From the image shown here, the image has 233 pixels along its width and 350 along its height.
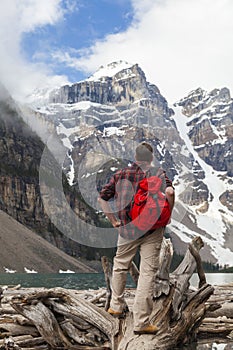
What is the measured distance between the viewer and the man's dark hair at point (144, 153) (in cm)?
995

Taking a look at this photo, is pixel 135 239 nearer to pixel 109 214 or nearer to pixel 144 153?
pixel 109 214

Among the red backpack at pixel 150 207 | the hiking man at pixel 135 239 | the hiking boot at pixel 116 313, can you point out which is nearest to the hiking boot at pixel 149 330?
the hiking man at pixel 135 239

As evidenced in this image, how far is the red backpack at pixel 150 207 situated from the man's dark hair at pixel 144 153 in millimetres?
578

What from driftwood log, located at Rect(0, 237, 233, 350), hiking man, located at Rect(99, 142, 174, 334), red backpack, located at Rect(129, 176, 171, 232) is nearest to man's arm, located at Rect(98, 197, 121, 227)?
hiking man, located at Rect(99, 142, 174, 334)

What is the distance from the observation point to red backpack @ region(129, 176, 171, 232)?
9367 mm

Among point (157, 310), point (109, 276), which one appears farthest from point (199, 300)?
point (109, 276)

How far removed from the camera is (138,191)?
965 centimetres

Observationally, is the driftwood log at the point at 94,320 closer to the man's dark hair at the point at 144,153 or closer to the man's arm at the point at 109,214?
the man's arm at the point at 109,214

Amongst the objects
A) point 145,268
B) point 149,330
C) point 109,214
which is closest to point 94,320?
point 149,330

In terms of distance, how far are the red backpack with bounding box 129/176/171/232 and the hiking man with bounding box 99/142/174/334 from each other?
13 cm

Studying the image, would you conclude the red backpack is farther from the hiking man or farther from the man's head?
the man's head

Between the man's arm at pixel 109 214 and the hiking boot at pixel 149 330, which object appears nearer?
the hiking boot at pixel 149 330

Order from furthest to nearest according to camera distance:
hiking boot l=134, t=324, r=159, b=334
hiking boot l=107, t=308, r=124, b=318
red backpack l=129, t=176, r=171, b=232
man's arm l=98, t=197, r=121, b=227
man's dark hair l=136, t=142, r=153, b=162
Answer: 1. hiking boot l=107, t=308, r=124, b=318
2. man's dark hair l=136, t=142, r=153, b=162
3. man's arm l=98, t=197, r=121, b=227
4. hiking boot l=134, t=324, r=159, b=334
5. red backpack l=129, t=176, r=171, b=232

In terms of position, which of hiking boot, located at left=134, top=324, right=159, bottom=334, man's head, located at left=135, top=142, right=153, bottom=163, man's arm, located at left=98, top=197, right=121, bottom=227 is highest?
man's head, located at left=135, top=142, right=153, bottom=163
